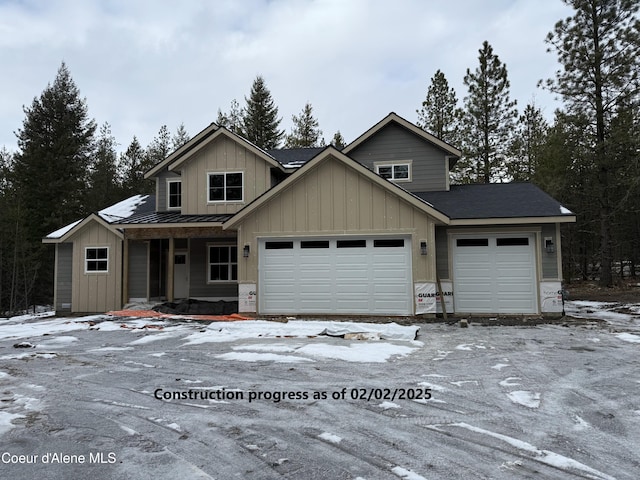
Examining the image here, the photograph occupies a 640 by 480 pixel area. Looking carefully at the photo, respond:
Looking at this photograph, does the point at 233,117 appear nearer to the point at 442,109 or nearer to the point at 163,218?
the point at 442,109

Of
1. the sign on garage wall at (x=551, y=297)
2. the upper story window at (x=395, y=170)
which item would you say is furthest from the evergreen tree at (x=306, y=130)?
the sign on garage wall at (x=551, y=297)

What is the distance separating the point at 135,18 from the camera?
42.7 ft

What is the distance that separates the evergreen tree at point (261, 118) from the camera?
1372 inches

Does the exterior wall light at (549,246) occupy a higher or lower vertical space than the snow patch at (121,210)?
lower

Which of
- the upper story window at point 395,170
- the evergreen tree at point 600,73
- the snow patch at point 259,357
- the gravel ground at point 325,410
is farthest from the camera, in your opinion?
the evergreen tree at point 600,73

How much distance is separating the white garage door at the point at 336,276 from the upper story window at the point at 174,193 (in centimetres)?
539

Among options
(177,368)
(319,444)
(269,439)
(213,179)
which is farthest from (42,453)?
(213,179)

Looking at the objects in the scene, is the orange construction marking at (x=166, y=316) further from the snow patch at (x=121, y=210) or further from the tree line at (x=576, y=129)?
the tree line at (x=576, y=129)

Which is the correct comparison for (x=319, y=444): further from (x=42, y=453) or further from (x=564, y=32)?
(x=564, y=32)

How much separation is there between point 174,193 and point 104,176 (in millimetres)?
18431

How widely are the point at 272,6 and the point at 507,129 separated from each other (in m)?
17.5

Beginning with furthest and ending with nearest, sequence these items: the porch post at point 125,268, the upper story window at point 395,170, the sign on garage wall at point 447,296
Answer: the upper story window at point 395,170 → the porch post at point 125,268 → the sign on garage wall at point 447,296

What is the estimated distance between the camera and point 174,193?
650 inches

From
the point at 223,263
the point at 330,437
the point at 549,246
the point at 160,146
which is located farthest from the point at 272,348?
the point at 160,146
